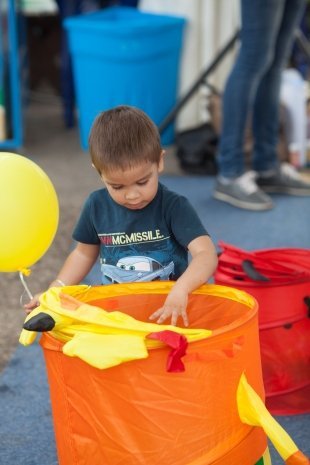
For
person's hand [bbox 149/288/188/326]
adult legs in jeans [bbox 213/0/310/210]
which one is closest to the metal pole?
adult legs in jeans [bbox 213/0/310/210]

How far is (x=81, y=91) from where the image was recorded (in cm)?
491

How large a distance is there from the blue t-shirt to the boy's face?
0.28 feet

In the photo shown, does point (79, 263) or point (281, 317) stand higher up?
point (79, 263)

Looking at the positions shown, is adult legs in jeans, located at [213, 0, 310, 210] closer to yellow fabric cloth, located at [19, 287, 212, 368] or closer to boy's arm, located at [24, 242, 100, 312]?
boy's arm, located at [24, 242, 100, 312]

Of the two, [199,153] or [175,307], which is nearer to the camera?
[175,307]

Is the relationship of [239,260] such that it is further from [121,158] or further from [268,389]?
[121,158]

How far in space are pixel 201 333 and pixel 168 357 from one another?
0.25 feet

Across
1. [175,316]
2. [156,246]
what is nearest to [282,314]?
[156,246]

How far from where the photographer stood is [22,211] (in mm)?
1756

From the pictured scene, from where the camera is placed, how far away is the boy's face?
5.96ft

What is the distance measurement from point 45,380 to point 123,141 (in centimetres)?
88

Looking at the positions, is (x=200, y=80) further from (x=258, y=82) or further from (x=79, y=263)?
(x=79, y=263)

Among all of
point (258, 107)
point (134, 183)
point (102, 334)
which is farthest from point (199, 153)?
point (102, 334)

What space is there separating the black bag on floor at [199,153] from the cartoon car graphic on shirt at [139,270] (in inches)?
97.2
